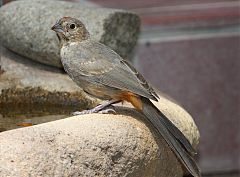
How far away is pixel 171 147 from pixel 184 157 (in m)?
0.07

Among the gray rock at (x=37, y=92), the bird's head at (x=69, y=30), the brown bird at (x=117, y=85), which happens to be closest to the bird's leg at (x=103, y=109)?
the brown bird at (x=117, y=85)

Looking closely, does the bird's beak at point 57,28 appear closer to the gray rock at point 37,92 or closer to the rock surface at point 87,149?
the gray rock at point 37,92

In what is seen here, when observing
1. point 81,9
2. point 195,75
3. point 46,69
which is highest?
point 81,9

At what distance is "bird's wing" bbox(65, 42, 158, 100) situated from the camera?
3570 mm

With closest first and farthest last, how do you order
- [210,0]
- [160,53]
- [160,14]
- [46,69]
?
[46,69] → [160,53] → [160,14] → [210,0]

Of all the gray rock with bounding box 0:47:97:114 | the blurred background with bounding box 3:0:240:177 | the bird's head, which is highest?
the bird's head

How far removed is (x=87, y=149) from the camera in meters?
3.15

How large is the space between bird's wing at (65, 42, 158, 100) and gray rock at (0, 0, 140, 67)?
2.97 ft

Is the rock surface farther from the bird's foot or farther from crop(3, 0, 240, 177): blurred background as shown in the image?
crop(3, 0, 240, 177): blurred background

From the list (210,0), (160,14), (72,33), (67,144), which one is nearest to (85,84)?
(72,33)

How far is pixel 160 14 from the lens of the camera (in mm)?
6906

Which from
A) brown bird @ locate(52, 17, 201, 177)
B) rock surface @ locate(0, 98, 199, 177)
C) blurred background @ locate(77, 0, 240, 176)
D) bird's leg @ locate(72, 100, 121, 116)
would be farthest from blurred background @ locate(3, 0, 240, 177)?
rock surface @ locate(0, 98, 199, 177)

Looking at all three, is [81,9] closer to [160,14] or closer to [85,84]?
[85,84]

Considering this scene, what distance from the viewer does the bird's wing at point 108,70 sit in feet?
11.7
